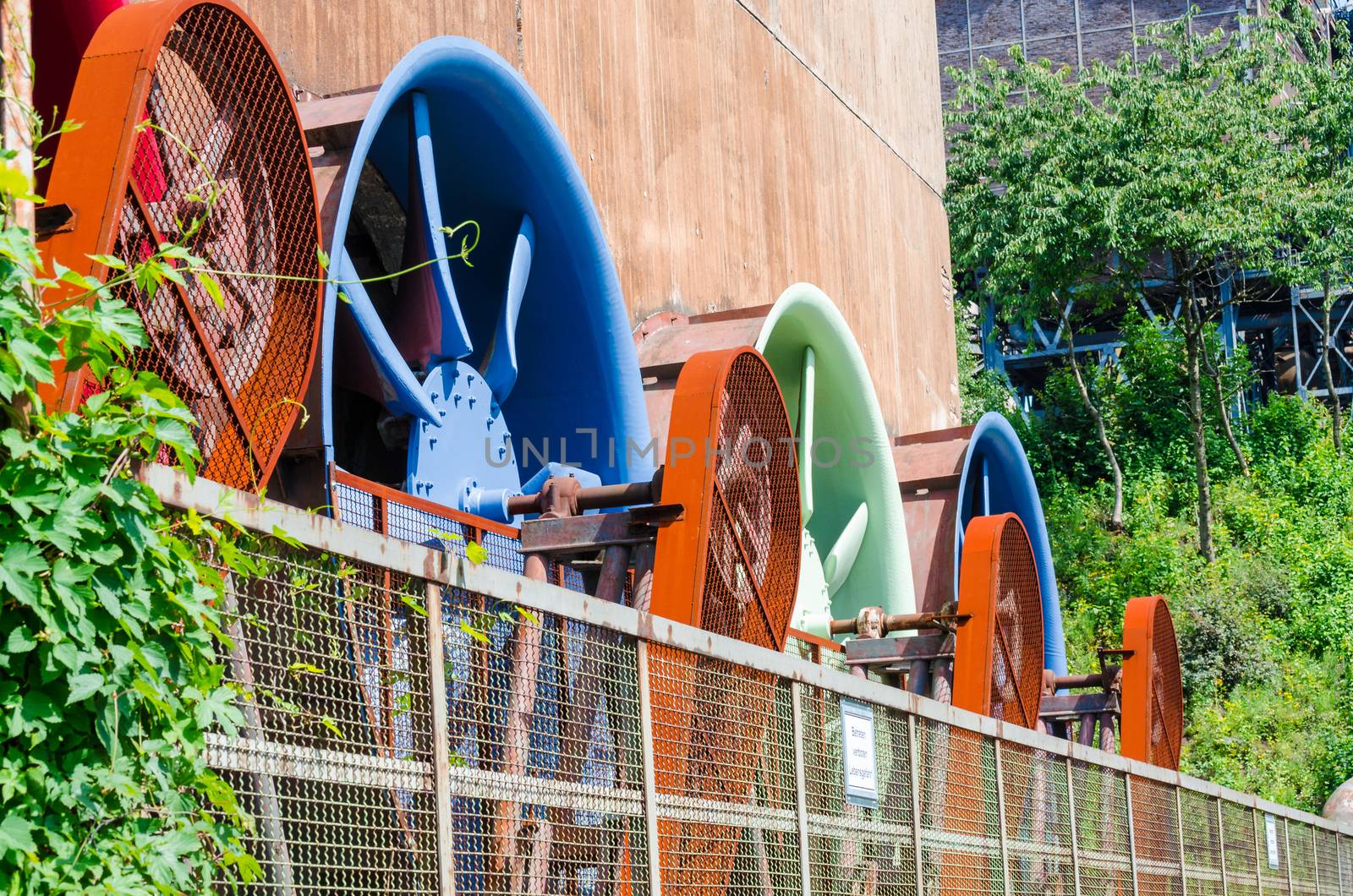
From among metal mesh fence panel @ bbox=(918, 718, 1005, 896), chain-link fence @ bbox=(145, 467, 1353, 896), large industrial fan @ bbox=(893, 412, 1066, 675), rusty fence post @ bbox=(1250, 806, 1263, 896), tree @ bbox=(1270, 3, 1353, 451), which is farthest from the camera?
tree @ bbox=(1270, 3, 1353, 451)

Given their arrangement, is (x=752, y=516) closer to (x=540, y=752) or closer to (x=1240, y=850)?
(x=540, y=752)

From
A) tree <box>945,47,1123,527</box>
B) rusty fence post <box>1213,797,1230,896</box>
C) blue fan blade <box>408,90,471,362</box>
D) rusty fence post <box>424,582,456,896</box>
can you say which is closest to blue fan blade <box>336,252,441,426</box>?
blue fan blade <box>408,90,471,362</box>

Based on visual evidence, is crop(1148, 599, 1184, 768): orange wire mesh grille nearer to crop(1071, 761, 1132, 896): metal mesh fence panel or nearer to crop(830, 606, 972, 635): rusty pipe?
crop(830, 606, 972, 635): rusty pipe

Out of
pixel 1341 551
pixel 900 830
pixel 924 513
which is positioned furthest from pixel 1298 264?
pixel 900 830

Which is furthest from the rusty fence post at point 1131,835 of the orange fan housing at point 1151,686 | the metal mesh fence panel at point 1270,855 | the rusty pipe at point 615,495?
the orange fan housing at point 1151,686

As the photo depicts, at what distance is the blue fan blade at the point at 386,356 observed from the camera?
21.7 ft

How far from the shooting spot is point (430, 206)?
7.09 m

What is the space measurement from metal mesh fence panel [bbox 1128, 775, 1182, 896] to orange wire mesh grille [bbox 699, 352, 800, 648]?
7.03ft

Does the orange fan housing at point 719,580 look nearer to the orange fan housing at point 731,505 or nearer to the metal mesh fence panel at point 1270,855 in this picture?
the orange fan housing at point 731,505

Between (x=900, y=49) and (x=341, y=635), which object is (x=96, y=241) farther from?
(x=900, y=49)

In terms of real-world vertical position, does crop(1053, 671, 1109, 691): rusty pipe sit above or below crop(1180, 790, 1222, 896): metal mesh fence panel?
above

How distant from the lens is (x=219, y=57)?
4867 mm

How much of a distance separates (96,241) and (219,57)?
1064 millimetres

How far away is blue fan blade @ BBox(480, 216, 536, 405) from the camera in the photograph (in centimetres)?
796
